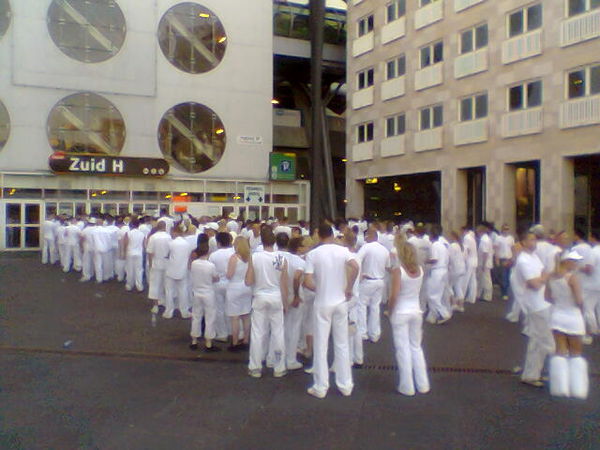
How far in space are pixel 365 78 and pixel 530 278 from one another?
28639mm

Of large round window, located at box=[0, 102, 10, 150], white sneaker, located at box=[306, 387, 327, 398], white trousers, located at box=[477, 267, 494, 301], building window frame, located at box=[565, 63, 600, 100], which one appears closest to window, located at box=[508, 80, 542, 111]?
building window frame, located at box=[565, 63, 600, 100]

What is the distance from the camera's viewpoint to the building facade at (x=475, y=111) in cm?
2297

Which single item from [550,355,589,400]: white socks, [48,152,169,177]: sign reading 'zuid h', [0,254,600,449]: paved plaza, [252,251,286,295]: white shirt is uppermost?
A: [48,152,169,177]: sign reading 'zuid h'

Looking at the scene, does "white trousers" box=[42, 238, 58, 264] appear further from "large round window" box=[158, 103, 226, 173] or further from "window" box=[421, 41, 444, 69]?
"window" box=[421, 41, 444, 69]

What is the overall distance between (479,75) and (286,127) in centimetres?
1704

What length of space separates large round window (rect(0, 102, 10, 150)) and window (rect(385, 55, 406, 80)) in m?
17.4

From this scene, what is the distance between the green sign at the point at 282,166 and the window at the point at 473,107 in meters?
8.94

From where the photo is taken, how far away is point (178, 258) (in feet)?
39.5

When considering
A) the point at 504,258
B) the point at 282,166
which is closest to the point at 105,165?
the point at 282,166

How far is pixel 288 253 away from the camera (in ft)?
27.4

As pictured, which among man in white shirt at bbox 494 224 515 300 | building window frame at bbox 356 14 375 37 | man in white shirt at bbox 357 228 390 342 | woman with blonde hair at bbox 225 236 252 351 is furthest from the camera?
building window frame at bbox 356 14 375 37

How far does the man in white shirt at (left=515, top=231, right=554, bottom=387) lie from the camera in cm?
748

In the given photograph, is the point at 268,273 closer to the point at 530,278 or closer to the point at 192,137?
the point at 530,278

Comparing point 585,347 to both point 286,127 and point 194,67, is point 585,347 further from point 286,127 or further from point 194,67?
point 286,127
